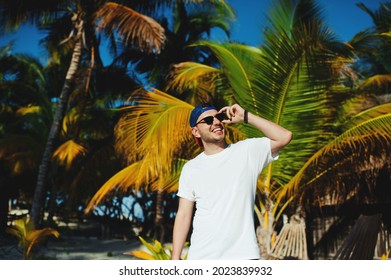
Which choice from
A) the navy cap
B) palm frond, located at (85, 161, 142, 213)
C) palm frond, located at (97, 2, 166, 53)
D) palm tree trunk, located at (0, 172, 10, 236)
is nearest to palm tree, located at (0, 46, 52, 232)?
palm tree trunk, located at (0, 172, 10, 236)

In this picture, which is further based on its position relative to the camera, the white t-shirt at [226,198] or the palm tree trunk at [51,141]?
the palm tree trunk at [51,141]

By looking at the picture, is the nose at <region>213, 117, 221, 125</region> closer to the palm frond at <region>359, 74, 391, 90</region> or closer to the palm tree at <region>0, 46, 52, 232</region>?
the palm frond at <region>359, 74, 391, 90</region>

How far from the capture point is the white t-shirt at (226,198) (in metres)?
1.90

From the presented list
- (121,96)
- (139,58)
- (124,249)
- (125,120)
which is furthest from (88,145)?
(125,120)

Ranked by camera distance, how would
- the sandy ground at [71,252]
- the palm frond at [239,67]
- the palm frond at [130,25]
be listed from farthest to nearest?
the sandy ground at [71,252]
the palm frond at [130,25]
the palm frond at [239,67]

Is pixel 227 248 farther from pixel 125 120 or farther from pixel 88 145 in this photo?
pixel 88 145

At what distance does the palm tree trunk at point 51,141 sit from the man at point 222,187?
277 inches

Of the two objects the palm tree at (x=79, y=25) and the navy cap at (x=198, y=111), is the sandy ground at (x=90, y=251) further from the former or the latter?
the navy cap at (x=198, y=111)

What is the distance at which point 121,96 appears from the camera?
1305 centimetres

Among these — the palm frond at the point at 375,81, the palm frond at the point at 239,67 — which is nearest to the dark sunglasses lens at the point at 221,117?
the palm frond at the point at 239,67

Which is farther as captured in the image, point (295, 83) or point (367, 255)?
point (295, 83)
